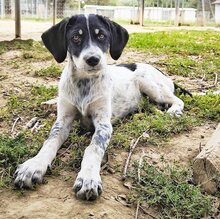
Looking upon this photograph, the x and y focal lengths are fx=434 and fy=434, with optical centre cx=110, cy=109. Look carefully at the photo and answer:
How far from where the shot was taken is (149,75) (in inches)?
227

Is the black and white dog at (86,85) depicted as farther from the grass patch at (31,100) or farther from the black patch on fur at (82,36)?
the grass patch at (31,100)

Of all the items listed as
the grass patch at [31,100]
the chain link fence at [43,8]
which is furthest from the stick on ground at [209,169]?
the chain link fence at [43,8]

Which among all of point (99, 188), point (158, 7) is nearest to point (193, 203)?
point (99, 188)

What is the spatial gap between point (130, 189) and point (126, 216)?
1.38ft

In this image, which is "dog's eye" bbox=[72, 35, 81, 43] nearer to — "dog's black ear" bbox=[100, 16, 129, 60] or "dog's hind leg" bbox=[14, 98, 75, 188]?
"dog's black ear" bbox=[100, 16, 129, 60]

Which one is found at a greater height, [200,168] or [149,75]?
[149,75]

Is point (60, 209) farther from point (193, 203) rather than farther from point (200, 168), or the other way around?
point (200, 168)

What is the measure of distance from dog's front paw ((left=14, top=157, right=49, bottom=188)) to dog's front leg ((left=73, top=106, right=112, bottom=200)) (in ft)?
1.01

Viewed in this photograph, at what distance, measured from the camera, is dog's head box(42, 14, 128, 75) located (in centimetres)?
398

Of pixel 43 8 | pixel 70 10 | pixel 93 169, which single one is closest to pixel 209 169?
pixel 93 169

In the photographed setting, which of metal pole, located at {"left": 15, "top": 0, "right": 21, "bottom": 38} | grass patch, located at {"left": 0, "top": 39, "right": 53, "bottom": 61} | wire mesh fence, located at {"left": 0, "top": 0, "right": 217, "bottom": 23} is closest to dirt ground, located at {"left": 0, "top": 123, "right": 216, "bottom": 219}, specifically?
grass patch, located at {"left": 0, "top": 39, "right": 53, "bottom": 61}

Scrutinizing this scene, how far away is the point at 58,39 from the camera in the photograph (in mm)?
4352

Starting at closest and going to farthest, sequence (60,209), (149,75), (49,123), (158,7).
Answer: (60,209) < (49,123) < (149,75) < (158,7)

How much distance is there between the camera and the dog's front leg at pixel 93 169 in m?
3.08
